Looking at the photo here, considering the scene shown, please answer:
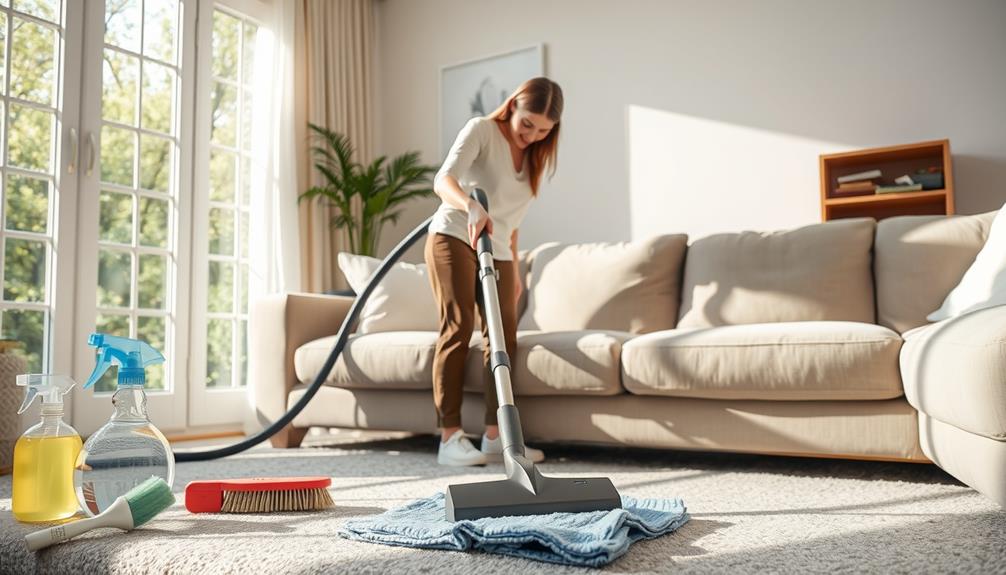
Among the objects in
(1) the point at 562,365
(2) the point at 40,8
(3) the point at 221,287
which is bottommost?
(1) the point at 562,365

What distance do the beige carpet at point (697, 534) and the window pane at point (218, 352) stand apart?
165 cm

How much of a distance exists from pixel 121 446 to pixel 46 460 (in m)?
0.15

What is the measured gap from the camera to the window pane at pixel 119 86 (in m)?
3.47

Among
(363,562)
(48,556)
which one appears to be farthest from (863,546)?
(48,556)

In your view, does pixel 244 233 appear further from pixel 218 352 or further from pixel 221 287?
pixel 218 352

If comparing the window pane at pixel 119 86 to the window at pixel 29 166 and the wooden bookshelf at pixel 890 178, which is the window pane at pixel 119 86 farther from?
the wooden bookshelf at pixel 890 178

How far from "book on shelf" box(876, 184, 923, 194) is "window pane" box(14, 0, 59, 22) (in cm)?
338

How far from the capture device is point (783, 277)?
285cm

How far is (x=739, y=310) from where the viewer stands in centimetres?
290

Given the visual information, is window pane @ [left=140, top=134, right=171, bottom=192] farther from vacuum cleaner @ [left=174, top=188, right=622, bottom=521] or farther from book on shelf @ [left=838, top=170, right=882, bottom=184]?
book on shelf @ [left=838, top=170, right=882, bottom=184]

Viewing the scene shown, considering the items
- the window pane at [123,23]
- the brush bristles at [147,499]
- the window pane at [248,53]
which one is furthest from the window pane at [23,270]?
the brush bristles at [147,499]

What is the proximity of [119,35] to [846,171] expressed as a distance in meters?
3.18

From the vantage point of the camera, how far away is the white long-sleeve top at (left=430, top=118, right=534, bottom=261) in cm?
263

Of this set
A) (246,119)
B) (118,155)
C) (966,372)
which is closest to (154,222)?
(118,155)
